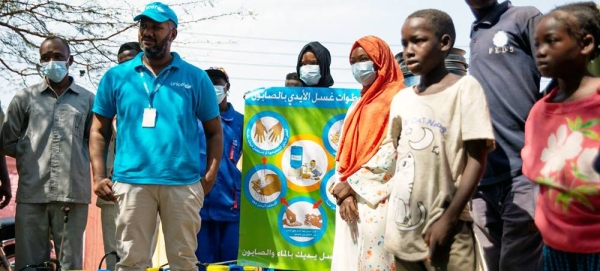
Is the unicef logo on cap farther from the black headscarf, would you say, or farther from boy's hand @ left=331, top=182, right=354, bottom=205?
the black headscarf

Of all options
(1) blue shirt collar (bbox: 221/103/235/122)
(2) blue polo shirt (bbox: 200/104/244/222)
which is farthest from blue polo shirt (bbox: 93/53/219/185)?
(1) blue shirt collar (bbox: 221/103/235/122)

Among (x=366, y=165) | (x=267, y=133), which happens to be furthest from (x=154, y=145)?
(x=267, y=133)

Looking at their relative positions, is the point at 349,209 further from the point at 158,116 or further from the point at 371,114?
the point at 158,116

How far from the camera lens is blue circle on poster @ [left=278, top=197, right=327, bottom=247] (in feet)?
25.3

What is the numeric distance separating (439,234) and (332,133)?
3.63 meters

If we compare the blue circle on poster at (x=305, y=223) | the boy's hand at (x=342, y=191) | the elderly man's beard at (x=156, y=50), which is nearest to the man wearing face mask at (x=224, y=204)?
the blue circle on poster at (x=305, y=223)

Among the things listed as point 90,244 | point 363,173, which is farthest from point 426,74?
point 90,244

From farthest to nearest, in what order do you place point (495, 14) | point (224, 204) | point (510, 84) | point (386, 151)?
1. point (224, 204)
2. point (386, 151)
3. point (495, 14)
4. point (510, 84)

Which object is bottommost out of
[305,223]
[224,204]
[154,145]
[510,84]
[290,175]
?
[305,223]

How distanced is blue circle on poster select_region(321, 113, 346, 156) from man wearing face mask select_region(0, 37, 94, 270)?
2125 mm

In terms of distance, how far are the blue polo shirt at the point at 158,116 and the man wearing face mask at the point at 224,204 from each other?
6.12 feet

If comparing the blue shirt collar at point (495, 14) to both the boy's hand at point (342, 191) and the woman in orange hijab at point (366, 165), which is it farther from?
the boy's hand at point (342, 191)

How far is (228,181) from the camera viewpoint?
8.27m

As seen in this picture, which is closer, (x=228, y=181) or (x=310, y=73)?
(x=310, y=73)
